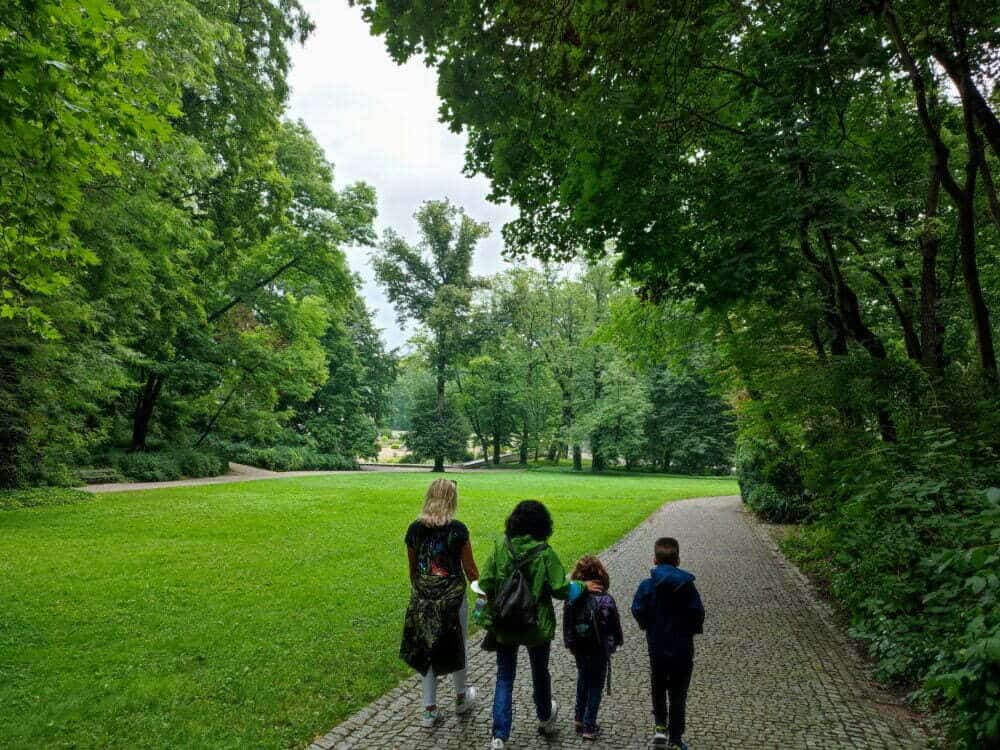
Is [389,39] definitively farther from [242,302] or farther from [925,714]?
[242,302]

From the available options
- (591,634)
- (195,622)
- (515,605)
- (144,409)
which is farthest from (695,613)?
(144,409)

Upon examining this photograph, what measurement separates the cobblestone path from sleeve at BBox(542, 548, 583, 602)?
3.45 feet

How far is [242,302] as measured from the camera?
78.7ft

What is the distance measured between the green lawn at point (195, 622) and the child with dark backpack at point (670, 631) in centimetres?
223

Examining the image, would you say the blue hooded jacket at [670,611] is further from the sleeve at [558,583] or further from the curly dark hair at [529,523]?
the curly dark hair at [529,523]

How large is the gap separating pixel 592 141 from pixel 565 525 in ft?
31.7

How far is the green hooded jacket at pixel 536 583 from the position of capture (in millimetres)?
3510

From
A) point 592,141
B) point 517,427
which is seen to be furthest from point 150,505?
point 517,427

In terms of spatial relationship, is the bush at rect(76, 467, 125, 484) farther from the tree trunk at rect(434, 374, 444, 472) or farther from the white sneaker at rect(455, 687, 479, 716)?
the tree trunk at rect(434, 374, 444, 472)

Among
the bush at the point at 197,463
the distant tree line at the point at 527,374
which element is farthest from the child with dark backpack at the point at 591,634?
the distant tree line at the point at 527,374

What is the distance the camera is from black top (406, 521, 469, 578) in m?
3.98

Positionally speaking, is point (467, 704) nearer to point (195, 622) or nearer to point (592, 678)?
point (592, 678)

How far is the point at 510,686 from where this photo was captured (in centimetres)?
361

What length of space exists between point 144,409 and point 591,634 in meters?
25.1
